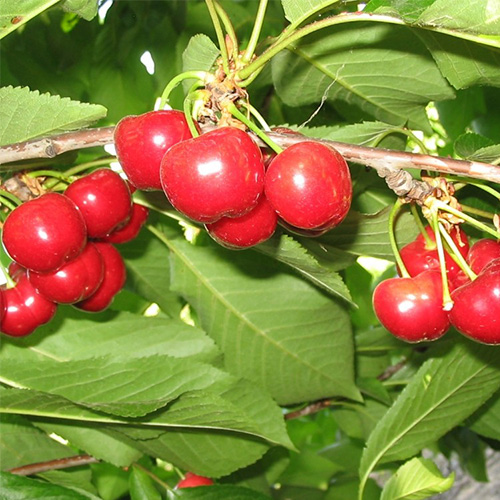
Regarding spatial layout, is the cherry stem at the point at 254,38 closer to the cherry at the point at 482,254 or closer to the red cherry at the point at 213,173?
the red cherry at the point at 213,173

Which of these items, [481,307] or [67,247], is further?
[67,247]

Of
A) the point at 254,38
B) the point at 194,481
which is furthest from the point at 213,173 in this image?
the point at 194,481

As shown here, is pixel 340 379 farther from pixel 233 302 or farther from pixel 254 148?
pixel 254 148

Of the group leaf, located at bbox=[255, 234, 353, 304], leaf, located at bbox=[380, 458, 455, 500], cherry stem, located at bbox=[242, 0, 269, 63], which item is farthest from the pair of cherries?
leaf, located at bbox=[380, 458, 455, 500]

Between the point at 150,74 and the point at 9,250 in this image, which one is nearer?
the point at 9,250

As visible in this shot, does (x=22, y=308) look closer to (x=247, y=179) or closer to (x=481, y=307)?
(x=247, y=179)

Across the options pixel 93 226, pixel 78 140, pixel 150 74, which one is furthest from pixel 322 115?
pixel 78 140

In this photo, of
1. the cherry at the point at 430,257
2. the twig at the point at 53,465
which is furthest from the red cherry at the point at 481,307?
the twig at the point at 53,465
